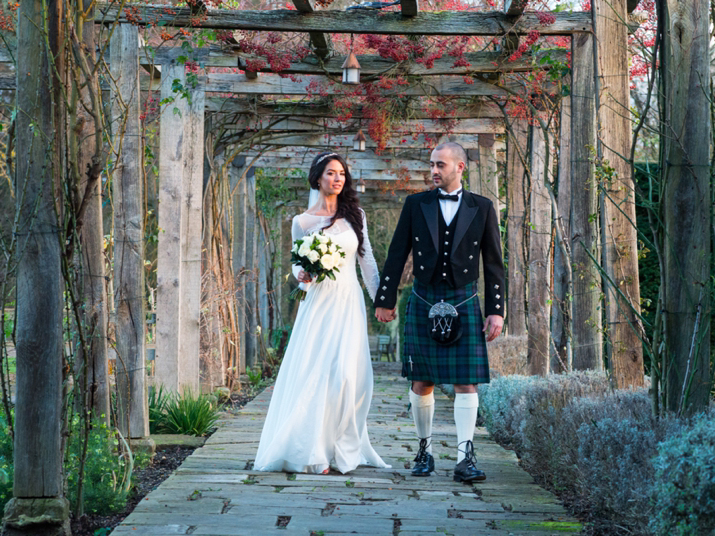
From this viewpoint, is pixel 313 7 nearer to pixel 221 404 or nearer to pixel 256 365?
pixel 221 404

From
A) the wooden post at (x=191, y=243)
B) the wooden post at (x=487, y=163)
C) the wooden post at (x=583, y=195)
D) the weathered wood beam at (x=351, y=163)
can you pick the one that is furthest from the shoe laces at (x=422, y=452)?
the weathered wood beam at (x=351, y=163)

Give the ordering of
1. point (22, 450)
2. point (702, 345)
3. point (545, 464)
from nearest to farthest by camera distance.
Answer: point (22, 450)
point (702, 345)
point (545, 464)

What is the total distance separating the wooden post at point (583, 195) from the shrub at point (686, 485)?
3175 mm

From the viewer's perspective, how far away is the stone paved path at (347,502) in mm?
3469

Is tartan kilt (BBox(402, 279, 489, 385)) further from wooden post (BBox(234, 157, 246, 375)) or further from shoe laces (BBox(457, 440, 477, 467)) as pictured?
wooden post (BBox(234, 157, 246, 375))

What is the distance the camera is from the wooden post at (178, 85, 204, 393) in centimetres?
702

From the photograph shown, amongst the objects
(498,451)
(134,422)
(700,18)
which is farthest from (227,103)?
(700,18)

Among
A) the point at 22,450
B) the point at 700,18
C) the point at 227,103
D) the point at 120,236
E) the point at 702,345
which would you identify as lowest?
the point at 22,450

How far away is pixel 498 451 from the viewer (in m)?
5.66

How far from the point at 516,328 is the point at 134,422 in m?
7.09

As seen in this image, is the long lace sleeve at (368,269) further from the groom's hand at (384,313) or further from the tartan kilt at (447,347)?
the tartan kilt at (447,347)

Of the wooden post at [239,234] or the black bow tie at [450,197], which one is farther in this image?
the wooden post at [239,234]

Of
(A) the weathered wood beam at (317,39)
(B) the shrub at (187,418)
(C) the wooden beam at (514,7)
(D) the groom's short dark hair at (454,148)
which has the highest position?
(A) the weathered wood beam at (317,39)

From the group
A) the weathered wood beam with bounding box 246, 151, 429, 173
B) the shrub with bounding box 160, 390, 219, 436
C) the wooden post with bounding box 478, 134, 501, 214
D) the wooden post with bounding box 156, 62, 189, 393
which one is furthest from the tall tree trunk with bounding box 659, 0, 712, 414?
Answer: the weathered wood beam with bounding box 246, 151, 429, 173
